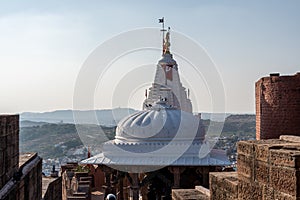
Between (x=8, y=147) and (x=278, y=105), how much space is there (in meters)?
3.75

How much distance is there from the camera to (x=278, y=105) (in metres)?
6.33

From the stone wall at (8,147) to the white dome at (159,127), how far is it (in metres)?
6.79

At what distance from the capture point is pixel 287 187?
8.55ft

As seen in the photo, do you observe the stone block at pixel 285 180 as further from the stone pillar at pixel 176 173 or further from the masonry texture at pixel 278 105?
the stone pillar at pixel 176 173

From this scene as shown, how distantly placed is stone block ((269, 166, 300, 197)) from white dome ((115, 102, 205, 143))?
965 cm

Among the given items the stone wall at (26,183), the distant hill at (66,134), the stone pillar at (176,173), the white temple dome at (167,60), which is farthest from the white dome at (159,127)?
the distant hill at (66,134)

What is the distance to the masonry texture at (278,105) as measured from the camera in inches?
242

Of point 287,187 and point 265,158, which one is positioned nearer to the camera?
point 287,187

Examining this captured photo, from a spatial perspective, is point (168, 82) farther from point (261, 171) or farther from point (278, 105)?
point (261, 171)

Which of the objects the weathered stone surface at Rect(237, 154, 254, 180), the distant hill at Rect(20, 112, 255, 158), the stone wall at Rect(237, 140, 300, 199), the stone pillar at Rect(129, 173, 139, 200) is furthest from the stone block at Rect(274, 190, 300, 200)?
the distant hill at Rect(20, 112, 255, 158)

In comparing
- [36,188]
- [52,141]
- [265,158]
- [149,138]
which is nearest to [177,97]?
[149,138]

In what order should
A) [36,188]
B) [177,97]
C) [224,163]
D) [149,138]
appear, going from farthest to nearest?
[177,97], [149,138], [224,163], [36,188]

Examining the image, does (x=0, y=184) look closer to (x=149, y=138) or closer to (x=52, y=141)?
(x=149, y=138)

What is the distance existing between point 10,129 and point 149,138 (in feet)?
24.2
